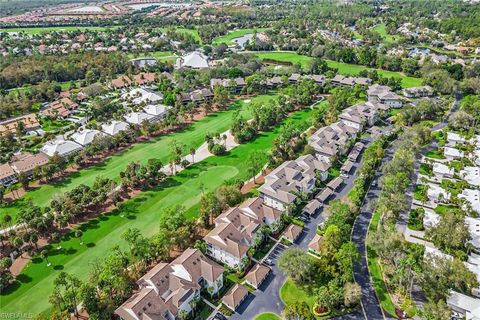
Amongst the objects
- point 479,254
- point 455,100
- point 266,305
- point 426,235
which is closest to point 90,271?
point 266,305

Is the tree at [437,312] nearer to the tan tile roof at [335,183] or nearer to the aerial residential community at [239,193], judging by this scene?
the aerial residential community at [239,193]

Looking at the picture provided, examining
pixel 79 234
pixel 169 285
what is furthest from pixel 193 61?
pixel 169 285

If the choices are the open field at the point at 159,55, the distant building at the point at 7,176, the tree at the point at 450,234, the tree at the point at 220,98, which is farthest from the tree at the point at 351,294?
the open field at the point at 159,55

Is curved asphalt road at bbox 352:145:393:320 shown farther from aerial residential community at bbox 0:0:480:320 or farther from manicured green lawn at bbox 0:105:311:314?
manicured green lawn at bbox 0:105:311:314

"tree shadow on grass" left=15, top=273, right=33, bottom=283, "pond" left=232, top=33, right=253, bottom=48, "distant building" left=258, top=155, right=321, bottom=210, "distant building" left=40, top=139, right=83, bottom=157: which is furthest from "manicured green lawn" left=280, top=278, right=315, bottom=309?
"pond" left=232, top=33, right=253, bottom=48

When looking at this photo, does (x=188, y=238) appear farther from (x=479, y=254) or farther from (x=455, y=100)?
(x=455, y=100)

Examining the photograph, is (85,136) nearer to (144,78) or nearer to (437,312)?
(144,78)
